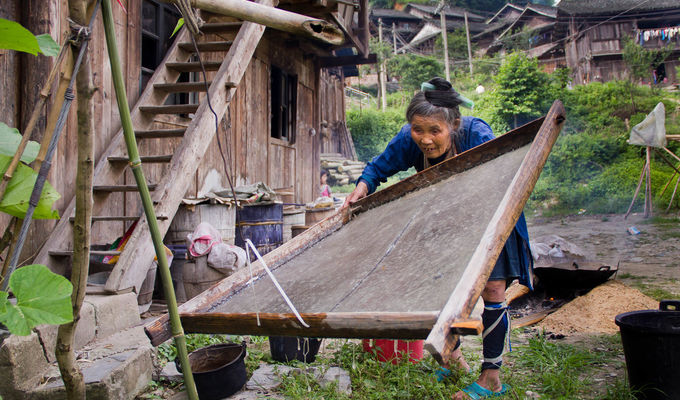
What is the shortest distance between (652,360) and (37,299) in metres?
2.77

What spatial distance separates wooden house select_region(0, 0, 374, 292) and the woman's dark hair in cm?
112

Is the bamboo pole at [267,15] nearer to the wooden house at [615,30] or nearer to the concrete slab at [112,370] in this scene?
the concrete slab at [112,370]

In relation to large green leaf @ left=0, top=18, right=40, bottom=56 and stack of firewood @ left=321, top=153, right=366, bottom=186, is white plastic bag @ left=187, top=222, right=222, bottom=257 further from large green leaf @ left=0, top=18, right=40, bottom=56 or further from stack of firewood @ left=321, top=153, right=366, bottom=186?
stack of firewood @ left=321, top=153, right=366, bottom=186

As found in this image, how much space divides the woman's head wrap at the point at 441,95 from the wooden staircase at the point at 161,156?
6.83 feet

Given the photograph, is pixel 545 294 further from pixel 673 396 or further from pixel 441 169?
pixel 441 169

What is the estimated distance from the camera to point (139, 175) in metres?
1.21

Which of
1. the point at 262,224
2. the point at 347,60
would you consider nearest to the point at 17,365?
the point at 262,224

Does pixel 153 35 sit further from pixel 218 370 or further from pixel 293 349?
pixel 218 370

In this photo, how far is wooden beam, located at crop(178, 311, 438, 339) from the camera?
117 centimetres

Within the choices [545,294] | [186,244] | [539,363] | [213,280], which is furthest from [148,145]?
[545,294]

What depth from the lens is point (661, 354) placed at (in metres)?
2.31

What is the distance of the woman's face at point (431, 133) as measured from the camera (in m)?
2.55

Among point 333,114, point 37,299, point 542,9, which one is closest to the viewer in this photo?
point 37,299

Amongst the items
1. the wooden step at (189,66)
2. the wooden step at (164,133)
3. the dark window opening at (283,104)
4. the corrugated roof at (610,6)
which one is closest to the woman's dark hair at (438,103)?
the wooden step at (164,133)
